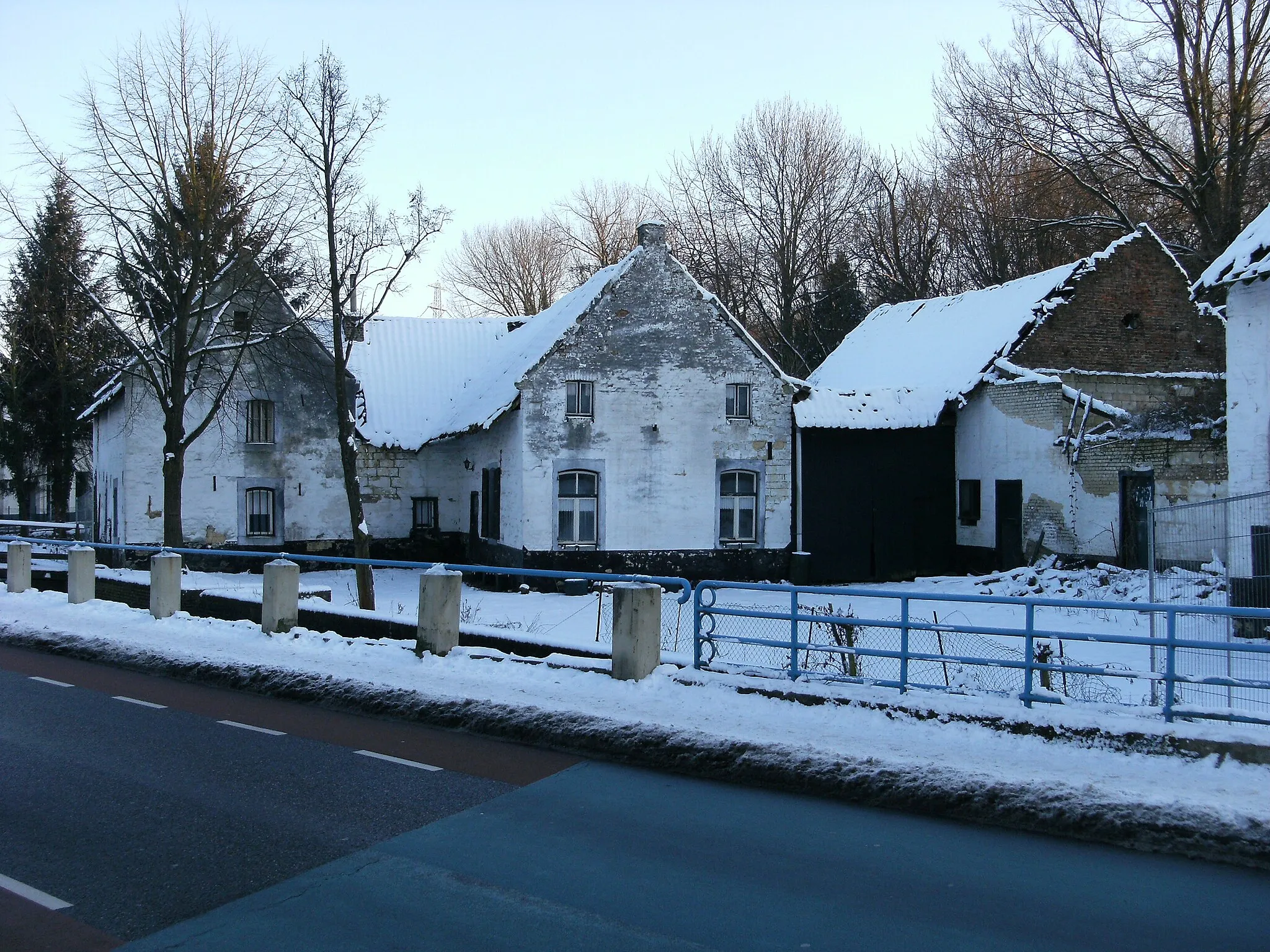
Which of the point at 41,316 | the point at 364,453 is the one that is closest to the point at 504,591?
the point at 364,453

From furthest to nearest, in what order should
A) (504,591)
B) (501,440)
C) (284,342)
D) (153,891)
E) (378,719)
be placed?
(284,342)
(501,440)
(504,591)
(378,719)
(153,891)

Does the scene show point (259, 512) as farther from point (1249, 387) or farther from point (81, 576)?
point (1249, 387)

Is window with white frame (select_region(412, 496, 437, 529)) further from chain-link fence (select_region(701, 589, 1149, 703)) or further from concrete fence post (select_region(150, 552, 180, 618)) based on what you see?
chain-link fence (select_region(701, 589, 1149, 703))

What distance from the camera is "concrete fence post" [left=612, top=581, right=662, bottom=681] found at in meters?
10.5

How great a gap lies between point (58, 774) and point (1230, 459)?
1561 centimetres

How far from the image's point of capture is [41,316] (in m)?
38.8

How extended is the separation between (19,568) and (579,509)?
11534mm

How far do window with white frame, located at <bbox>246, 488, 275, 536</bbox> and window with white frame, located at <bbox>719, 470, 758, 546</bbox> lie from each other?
13047mm

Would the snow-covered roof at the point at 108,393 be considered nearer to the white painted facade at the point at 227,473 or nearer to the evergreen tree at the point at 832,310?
the white painted facade at the point at 227,473

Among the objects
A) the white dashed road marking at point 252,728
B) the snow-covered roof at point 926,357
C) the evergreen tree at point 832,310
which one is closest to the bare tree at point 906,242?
the evergreen tree at point 832,310

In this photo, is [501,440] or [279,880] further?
[501,440]

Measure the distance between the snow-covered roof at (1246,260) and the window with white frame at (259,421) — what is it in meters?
23.5

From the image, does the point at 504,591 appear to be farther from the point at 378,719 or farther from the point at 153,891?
the point at 153,891

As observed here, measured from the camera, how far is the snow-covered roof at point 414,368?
30156 mm
